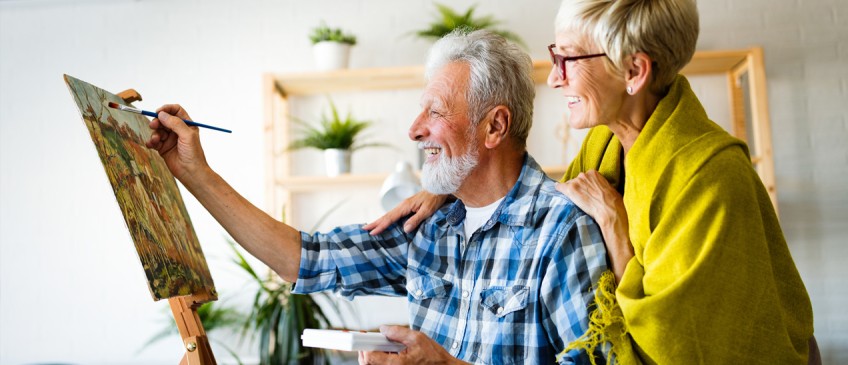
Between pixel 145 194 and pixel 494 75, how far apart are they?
0.81m

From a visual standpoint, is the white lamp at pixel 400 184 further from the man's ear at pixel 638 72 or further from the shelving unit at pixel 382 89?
the man's ear at pixel 638 72

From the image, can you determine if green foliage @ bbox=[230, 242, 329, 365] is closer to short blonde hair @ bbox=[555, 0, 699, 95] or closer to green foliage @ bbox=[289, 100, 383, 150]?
green foliage @ bbox=[289, 100, 383, 150]

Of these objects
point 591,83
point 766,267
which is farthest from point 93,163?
point 766,267

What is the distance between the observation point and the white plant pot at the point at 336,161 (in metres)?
3.58

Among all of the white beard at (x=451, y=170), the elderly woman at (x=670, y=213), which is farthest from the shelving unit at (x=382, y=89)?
the elderly woman at (x=670, y=213)

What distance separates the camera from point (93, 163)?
13.4ft

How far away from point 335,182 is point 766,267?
2.47 meters

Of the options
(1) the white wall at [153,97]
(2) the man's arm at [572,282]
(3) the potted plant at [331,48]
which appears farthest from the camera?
(1) the white wall at [153,97]

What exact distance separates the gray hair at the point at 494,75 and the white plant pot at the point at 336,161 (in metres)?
1.76

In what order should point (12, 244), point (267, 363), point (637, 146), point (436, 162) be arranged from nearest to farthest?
1. point (637, 146)
2. point (436, 162)
3. point (267, 363)
4. point (12, 244)

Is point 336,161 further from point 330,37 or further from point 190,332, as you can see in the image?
point 190,332

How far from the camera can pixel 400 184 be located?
3.19 metres

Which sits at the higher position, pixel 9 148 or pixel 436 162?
pixel 9 148

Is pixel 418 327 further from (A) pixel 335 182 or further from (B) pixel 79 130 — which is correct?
(B) pixel 79 130
